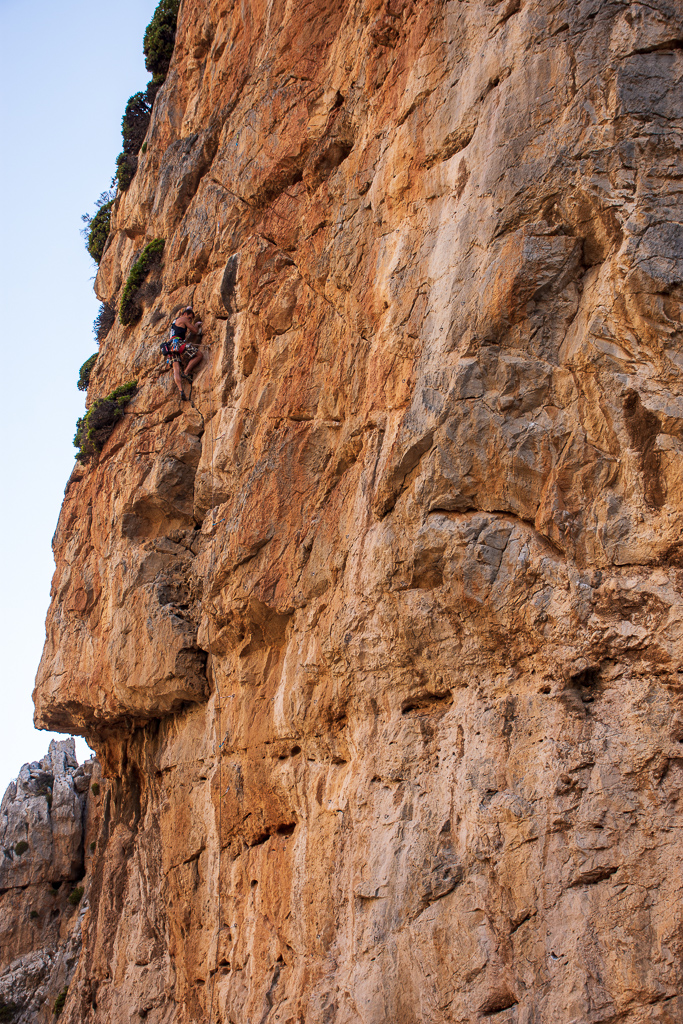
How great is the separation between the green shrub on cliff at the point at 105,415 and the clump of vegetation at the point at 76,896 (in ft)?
33.6

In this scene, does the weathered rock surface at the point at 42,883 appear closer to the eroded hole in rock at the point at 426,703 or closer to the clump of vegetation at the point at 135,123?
the eroded hole in rock at the point at 426,703

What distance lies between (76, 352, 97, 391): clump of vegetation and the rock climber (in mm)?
6571

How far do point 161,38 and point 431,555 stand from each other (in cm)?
1837

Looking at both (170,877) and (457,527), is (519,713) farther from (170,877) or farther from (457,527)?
(170,877)

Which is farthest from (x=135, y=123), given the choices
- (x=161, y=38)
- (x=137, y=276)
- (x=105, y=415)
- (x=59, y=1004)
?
(x=59, y=1004)

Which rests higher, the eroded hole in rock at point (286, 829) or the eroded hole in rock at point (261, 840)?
the eroded hole in rock at point (286, 829)

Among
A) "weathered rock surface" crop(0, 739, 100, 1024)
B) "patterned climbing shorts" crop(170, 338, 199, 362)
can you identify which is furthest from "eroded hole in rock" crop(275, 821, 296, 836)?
"weathered rock surface" crop(0, 739, 100, 1024)

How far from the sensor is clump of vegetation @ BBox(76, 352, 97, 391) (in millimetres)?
20859

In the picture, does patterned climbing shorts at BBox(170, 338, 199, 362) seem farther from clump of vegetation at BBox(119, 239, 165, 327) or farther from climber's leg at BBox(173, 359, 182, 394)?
clump of vegetation at BBox(119, 239, 165, 327)

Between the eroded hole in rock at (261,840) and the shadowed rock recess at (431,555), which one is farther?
the eroded hole in rock at (261,840)

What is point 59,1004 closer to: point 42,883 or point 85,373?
point 42,883

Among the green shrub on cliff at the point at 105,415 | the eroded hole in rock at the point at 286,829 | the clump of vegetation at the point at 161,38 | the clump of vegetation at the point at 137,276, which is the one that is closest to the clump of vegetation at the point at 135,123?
the clump of vegetation at the point at 161,38

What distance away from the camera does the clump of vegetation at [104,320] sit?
2067cm

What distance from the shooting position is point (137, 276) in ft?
→ 59.1
